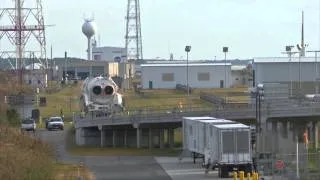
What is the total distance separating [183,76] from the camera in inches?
6019

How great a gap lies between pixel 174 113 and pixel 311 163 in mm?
20576

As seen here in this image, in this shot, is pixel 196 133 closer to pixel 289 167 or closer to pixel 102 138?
pixel 289 167

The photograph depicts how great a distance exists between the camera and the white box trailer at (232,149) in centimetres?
4534

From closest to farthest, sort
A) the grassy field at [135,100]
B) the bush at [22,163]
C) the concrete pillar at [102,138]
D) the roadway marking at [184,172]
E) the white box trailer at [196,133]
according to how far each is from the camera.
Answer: the bush at [22,163] < the roadway marking at [184,172] < the white box trailer at [196,133] < the concrete pillar at [102,138] < the grassy field at [135,100]

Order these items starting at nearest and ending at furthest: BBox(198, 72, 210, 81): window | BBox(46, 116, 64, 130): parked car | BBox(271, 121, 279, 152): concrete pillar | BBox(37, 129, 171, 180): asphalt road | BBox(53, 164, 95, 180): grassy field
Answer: BBox(53, 164, 95, 180): grassy field → BBox(37, 129, 171, 180): asphalt road → BBox(271, 121, 279, 152): concrete pillar → BBox(46, 116, 64, 130): parked car → BBox(198, 72, 210, 81): window

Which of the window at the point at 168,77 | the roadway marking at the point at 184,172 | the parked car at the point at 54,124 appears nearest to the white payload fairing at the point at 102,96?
the parked car at the point at 54,124

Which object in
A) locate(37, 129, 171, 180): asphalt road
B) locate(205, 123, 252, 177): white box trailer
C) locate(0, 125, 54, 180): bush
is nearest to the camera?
locate(0, 125, 54, 180): bush

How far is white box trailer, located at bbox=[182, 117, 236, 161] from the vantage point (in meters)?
50.9

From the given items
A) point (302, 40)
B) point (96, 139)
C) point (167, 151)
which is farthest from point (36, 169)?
point (302, 40)

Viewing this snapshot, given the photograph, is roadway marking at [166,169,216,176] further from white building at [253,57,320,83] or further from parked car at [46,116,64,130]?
white building at [253,57,320,83]

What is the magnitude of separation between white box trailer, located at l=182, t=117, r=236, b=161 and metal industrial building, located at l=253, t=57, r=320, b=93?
33.2 meters

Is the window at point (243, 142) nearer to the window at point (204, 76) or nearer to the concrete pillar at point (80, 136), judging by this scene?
the concrete pillar at point (80, 136)

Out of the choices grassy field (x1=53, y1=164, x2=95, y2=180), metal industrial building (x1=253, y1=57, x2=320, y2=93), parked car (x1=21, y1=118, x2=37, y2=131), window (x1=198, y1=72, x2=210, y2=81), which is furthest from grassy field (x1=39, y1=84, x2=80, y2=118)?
grassy field (x1=53, y1=164, x2=95, y2=180)

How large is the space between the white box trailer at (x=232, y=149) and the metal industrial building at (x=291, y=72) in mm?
42978
